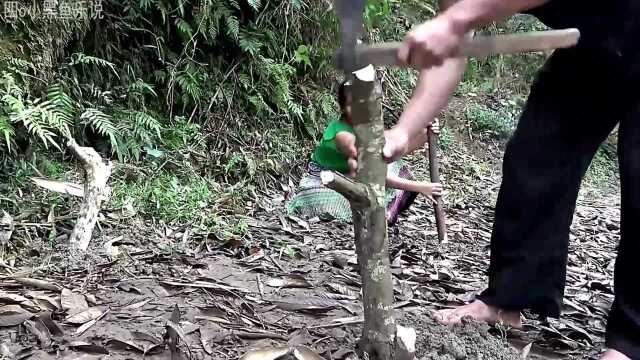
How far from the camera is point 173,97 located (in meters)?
4.34

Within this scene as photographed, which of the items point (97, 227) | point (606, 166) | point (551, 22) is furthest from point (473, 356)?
point (606, 166)

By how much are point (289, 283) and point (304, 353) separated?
804 millimetres

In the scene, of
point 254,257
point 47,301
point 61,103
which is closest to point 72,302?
point 47,301

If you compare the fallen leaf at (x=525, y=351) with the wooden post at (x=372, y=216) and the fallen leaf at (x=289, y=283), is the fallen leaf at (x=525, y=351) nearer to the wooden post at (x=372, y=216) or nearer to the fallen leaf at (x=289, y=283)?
the wooden post at (x=372, y=216)

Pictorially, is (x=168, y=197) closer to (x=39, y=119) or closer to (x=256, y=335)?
(x=39, y=119)

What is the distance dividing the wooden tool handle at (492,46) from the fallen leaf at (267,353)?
2.92 ft

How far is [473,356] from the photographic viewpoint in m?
1.90

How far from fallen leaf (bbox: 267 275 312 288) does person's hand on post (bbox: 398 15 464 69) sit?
54.0 inches

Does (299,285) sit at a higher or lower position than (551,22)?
lower

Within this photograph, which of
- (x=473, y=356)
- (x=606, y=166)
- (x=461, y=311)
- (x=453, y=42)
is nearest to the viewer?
(x=453, y=42)

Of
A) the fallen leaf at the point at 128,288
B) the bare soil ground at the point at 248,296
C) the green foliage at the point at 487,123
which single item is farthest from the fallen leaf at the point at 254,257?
the green foliage at the point at 487,123

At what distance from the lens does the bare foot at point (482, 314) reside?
88.7 inches

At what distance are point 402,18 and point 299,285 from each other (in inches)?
197

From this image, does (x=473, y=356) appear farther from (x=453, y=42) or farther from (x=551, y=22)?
(x=551, y=22)
